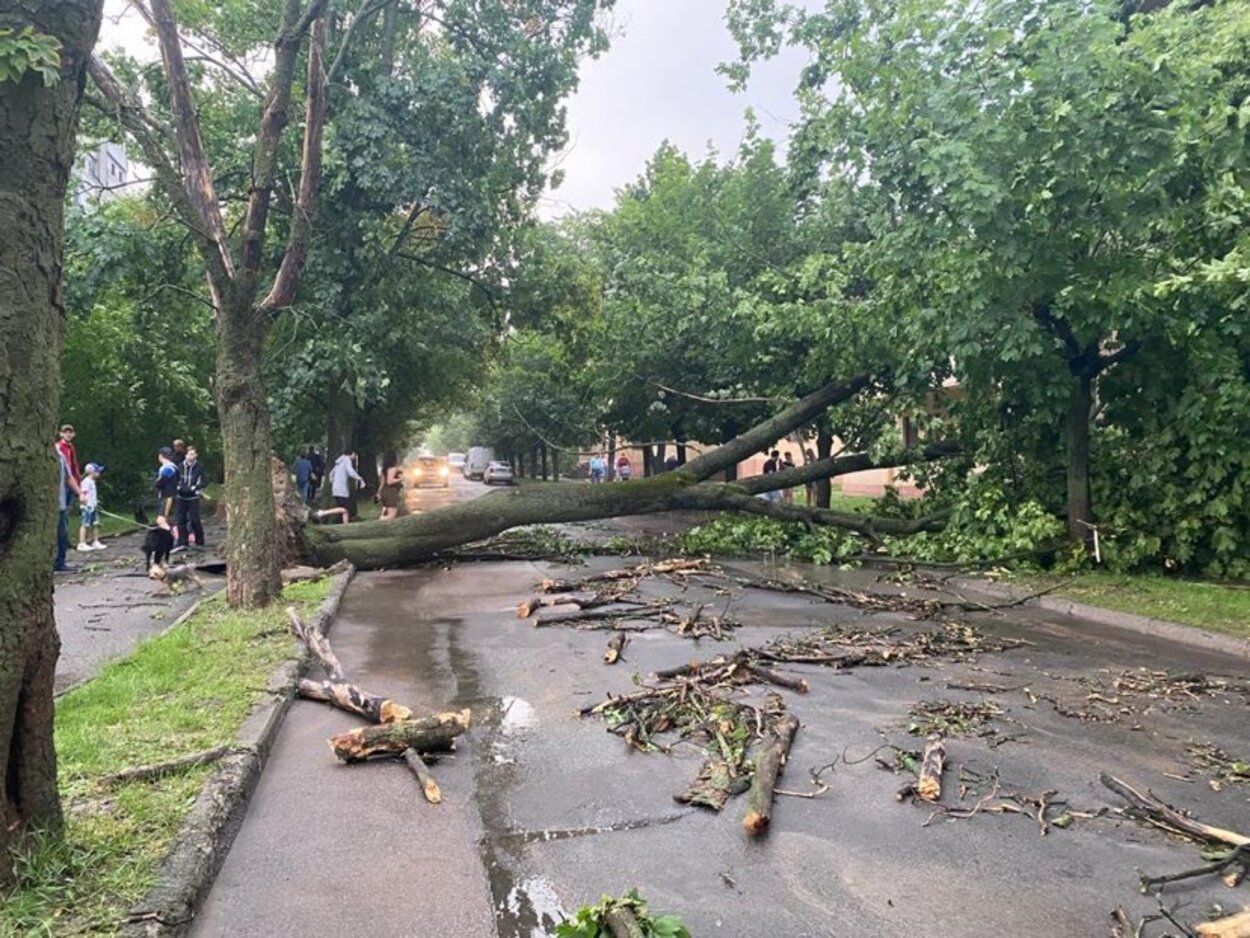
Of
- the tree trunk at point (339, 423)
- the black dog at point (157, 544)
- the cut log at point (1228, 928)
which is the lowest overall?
the cut log at point (1228, 928)

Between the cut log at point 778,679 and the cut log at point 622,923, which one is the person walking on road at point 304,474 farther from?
the cut log at point 622,923

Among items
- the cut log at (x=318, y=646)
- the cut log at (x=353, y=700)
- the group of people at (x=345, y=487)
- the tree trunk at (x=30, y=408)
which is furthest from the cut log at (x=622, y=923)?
the group of people at (x=345, y=487)

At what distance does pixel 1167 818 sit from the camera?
3.88 metres

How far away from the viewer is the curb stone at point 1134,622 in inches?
294

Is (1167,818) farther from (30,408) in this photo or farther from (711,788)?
(30,408)

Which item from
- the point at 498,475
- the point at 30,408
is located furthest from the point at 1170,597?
the point at 498,475

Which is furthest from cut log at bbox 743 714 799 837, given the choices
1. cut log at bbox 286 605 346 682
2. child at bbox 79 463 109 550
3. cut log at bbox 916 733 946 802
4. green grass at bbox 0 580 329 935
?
child at bbox 79 463 109 550

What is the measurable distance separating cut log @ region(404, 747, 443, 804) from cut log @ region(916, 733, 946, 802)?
2.55 meters

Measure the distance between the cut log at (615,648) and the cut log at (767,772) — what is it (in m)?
2.03

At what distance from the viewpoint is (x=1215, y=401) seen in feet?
31.6

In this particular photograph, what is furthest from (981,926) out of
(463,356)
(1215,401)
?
(463,356)

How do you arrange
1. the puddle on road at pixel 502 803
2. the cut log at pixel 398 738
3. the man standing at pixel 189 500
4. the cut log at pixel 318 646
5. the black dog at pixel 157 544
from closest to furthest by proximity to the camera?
1. the puddle on road at pixel 502 803
2. the cut log at pixel 398 738
3. the cut log at pixel 318 646
4. the black dog at pixel 157 544
5. the man standing at pixel 189 500

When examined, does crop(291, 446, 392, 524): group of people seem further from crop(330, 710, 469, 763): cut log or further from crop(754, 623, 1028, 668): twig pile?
crop(330, 710, 469, 763): cut log

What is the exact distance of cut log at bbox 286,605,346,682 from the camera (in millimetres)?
6430
